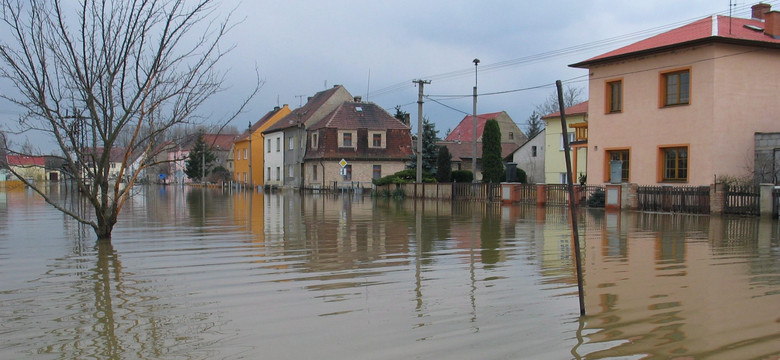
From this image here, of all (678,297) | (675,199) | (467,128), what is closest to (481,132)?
(467,128)

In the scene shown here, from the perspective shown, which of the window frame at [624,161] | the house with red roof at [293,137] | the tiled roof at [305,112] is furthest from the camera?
the tiled roof at [305,112]

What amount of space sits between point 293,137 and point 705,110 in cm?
3955

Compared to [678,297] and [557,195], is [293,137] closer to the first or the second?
[557,195]

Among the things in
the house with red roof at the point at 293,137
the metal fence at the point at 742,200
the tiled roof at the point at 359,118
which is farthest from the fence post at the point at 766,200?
the house with red roof at the point at 293,137

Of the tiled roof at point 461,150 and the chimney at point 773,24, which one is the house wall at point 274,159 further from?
the chimney at point 773,24

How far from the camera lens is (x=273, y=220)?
19969 millimetres

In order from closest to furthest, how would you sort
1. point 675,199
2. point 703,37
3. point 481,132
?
1. point 675,199
2. point 703,37
3. point 481,132

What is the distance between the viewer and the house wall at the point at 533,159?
47.8 meters

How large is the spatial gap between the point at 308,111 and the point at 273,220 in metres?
38.9

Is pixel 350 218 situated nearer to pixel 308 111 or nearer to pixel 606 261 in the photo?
pixel 606 261

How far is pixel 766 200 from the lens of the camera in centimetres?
2048

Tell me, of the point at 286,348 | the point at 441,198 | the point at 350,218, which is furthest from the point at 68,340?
the point at 441,198

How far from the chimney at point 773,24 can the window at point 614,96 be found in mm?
5760

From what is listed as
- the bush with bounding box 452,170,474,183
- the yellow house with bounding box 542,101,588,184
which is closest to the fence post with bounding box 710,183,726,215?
the yellow house with bounding box 542,101,588,184
